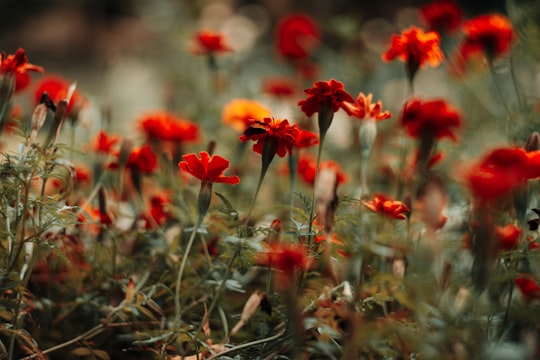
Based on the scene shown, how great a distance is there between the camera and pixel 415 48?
3.31 ft

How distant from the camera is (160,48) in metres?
3.53

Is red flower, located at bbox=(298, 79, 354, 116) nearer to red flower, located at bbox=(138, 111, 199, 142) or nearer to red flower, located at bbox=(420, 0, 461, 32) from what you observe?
red flower, located at bbox=(138, 111, 199, 142)

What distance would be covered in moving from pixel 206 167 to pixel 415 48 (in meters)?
0.42

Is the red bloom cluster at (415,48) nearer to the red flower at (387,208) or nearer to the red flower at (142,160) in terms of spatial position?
the red flower at (387,208)

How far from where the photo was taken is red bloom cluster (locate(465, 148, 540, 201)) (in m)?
0.52

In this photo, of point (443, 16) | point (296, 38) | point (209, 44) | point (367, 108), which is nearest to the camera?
point (367, 108)

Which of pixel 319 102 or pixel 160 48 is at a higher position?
pixel 160 48

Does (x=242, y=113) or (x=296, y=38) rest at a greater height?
(x=296, y=38)

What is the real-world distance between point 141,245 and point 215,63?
615 millimetres

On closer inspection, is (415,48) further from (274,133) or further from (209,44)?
(209,44)

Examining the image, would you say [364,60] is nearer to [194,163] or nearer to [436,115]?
[436,115]

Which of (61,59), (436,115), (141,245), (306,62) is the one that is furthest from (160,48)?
(436,115)

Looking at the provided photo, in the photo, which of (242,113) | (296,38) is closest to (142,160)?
(242,113)

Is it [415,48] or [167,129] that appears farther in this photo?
[167,129]
